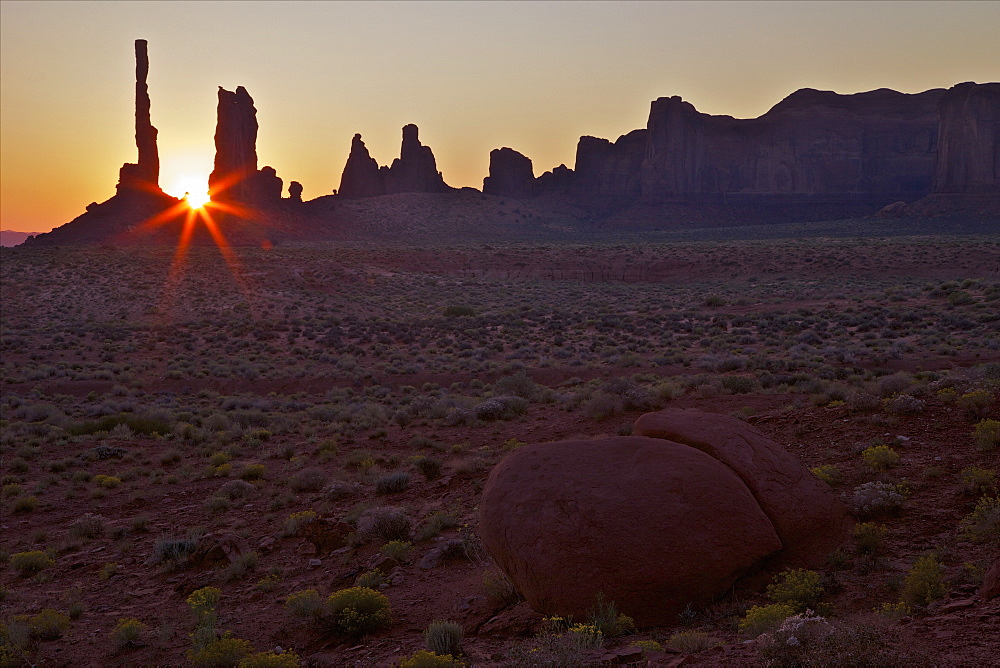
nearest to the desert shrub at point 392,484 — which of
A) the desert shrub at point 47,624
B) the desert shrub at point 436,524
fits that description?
the desert shrub at point 436,524

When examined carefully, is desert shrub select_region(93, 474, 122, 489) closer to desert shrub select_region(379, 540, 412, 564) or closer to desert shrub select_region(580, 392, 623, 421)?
desert shrub select_region(379, 540, 412, 564)

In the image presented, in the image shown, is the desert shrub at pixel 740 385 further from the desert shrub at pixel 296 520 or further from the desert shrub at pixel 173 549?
the desert shrub at pixel 173 549

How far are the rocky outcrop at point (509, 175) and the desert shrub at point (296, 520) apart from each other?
480 feet

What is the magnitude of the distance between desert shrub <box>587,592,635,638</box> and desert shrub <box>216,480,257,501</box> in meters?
8.40

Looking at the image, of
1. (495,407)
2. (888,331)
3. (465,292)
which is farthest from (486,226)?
(495,407)

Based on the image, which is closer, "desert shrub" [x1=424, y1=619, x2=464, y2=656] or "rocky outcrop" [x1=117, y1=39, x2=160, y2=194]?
"desert shrub" [x1=424, y1=619, x2=464, y2=656]

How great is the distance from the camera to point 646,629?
5.89 meters

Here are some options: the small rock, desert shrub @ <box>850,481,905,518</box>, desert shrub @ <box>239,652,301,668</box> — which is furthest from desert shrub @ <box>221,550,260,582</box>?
the small rock

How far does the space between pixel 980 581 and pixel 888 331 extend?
24.6 meters

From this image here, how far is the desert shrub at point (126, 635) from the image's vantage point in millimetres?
7312

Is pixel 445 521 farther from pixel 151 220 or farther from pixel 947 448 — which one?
pixel 151 220

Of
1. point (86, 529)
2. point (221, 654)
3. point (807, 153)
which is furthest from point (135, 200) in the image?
point (807, 153)

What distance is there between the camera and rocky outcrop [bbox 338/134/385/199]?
13825cm

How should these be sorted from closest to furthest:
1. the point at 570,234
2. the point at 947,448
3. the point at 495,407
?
the point at 947,448
the point at 495,407
the point at 570,234
